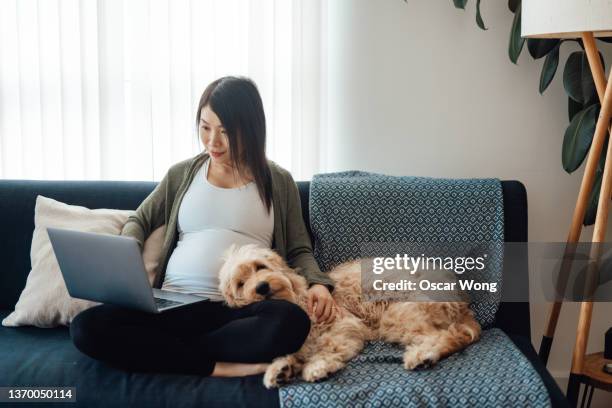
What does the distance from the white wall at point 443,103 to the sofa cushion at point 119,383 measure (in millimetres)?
1227

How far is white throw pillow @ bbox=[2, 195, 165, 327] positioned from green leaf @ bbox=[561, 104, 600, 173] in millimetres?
1443

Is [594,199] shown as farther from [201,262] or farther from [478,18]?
[201,262]

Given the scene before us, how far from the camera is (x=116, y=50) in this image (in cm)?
294

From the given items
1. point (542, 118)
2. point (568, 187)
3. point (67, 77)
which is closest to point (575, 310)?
point (568, 187)

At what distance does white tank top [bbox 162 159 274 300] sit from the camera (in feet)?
7.66

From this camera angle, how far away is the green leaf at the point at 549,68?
2775 mm

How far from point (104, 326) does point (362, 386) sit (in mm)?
704

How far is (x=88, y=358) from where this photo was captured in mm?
2158

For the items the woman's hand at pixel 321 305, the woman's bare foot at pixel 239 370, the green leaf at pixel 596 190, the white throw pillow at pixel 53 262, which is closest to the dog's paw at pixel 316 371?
the woman's bare foot at pixel 239 370

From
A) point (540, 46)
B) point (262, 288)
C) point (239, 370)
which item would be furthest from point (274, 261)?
point (540, 46)

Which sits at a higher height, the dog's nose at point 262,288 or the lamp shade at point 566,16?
the lamp shade at point 566,16

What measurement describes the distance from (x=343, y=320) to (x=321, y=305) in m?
0.09

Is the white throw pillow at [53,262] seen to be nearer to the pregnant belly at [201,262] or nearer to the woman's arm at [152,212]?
the woman's arm at [152,212]

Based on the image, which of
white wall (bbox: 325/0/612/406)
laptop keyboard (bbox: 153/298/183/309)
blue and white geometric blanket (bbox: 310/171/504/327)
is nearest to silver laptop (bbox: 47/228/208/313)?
laptop keyboard (bbox: 153/298/183/309)
